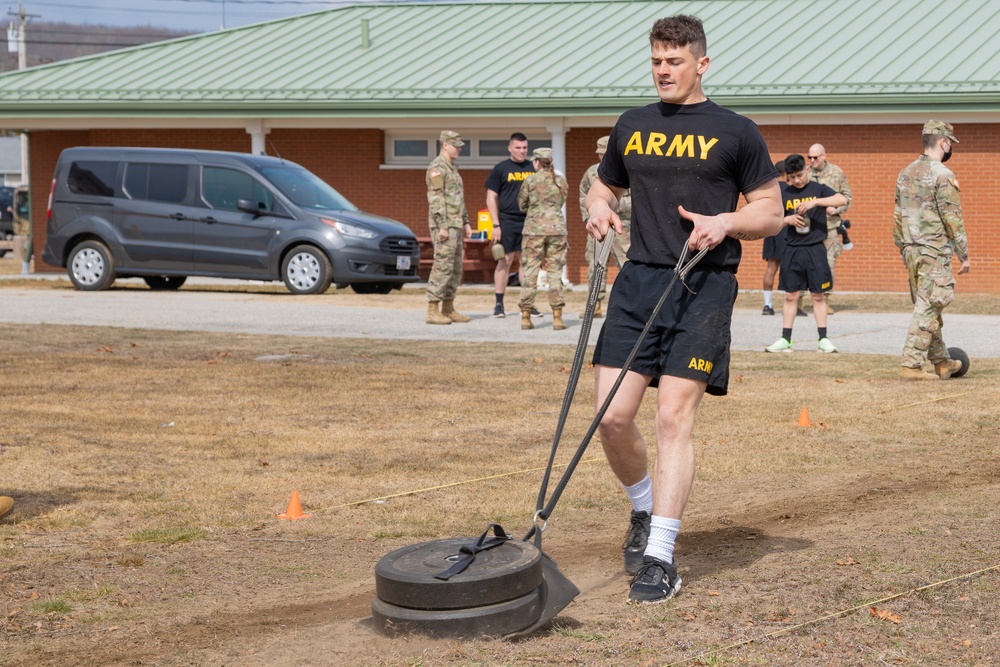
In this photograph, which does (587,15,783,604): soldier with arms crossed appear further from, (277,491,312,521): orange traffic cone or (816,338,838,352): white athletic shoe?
(816,338,838,352): white athletic shoe

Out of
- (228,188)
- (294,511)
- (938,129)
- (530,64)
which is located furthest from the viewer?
(530,64)

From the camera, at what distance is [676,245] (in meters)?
5.13

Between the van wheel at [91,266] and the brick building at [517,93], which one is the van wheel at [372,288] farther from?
the brick building at [517,93]

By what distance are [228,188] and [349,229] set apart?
83.1 inches

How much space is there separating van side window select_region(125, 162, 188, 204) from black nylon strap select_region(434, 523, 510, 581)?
1652 cm

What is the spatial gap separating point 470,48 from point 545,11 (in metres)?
2.39

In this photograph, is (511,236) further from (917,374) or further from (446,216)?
(917,374)

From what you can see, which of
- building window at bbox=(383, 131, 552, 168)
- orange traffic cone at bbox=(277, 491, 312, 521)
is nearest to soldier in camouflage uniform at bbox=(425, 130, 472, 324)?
orange traffic cone at bbox=(277, 491, 312, 521)

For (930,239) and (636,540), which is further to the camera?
(930,239)

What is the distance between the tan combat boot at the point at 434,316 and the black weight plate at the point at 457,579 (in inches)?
434

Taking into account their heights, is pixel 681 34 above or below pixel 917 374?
above

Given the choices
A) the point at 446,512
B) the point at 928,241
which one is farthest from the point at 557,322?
the point at 446,512

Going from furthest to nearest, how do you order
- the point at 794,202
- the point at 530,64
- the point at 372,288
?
the point at 530,64 → the point at 372,288 → the point at 794,202

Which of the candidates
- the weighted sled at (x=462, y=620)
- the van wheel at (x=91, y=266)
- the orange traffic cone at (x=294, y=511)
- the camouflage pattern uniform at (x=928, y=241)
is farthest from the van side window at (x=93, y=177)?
the weighted sled at (x=462, y=620)
